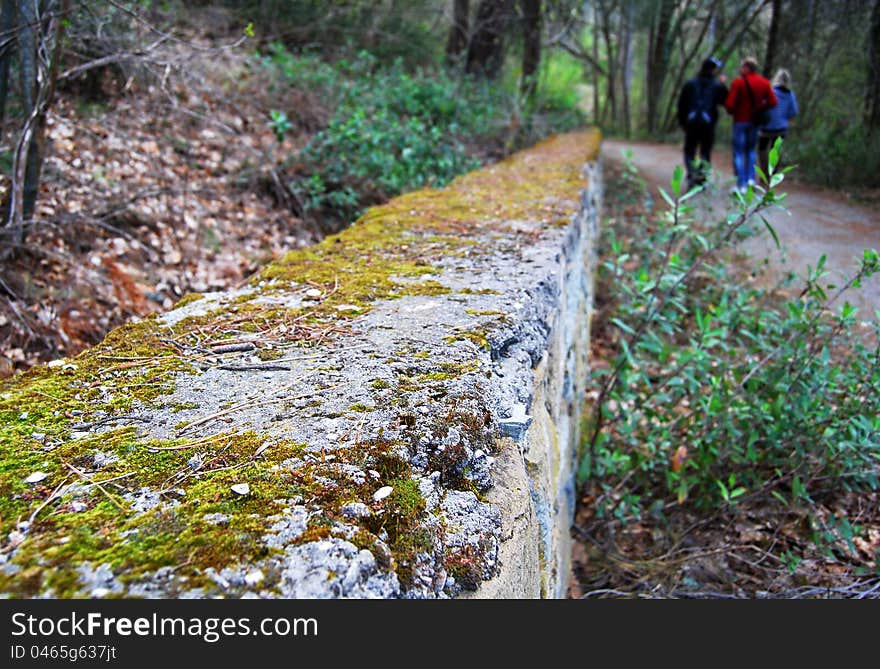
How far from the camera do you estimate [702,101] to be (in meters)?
8.87

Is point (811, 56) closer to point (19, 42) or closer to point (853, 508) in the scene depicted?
point (853, 508)

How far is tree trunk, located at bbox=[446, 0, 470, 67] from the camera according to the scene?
12.8 meters

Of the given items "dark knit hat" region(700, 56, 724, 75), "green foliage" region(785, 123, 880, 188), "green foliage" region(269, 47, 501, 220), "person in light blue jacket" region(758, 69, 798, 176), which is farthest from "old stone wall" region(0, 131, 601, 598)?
"green foliage" region(785, 123, 880, 188)

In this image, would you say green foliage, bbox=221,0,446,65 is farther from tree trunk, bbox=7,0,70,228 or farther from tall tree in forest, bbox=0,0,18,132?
tree trunk, bbox=7,0,70,228

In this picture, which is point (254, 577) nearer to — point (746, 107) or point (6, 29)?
point (6, 29)

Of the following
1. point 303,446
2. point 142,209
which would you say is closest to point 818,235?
point 142,209

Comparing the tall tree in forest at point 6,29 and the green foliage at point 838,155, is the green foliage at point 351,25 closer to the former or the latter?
Answer: the green foliage at point 838,155

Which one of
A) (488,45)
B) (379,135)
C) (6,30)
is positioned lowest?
(379,135)

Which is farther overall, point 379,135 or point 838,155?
point 838,155

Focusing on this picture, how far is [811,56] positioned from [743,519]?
1162 centimetres

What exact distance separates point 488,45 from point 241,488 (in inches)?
538

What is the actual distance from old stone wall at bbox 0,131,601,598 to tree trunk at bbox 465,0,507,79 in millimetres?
11499

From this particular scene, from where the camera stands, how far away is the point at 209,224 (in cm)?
576

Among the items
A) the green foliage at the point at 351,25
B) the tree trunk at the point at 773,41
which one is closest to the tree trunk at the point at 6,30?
the green foliage at the point at 351,25
